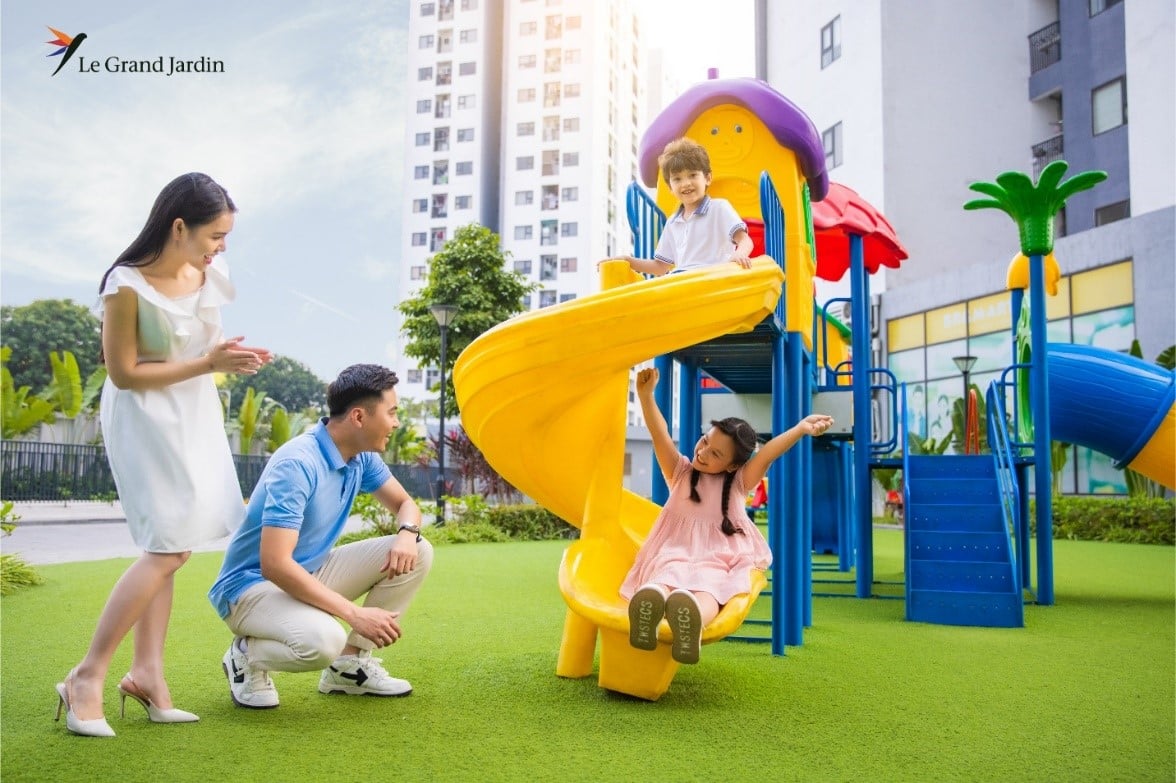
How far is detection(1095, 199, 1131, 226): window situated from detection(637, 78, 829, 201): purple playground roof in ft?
62.4

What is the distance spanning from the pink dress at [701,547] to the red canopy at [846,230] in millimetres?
4127

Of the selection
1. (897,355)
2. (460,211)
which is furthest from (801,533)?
(460,211)

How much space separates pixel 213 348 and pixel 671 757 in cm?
207

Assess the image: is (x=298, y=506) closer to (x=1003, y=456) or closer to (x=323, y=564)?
(x=323, y=564)

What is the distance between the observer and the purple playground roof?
5641 mm

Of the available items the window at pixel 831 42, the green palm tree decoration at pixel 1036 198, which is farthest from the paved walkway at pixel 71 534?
the window at pixel 831 42

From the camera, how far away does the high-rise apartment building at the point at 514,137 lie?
178ft

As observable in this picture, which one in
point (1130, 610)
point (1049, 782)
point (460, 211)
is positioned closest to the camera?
point (1049, 782)

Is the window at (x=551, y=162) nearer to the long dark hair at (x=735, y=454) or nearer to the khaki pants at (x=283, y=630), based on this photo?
the long dark hair at (x=735, y=454)

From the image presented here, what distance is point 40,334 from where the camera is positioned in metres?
45.7

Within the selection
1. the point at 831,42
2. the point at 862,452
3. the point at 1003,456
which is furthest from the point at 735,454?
the point at 831,42

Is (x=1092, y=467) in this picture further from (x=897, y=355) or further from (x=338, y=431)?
(x=338, y=431)

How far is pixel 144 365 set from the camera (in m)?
2.95

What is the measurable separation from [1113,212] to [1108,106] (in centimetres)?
261
